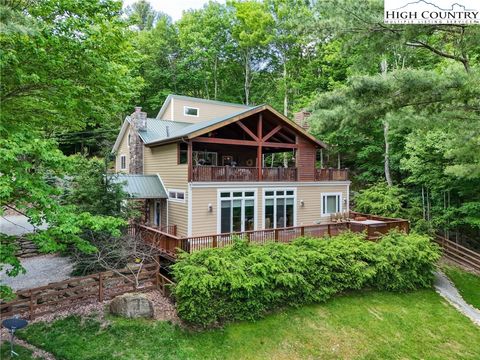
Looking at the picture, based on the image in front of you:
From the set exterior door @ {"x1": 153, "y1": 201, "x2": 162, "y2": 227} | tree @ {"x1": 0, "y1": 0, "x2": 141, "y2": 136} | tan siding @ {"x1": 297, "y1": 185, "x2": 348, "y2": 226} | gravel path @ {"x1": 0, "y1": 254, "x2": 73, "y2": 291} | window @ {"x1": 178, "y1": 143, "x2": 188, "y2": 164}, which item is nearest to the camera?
tree @ {"x1": 0, "y1": 0, "x2": 141, "y2": 136}

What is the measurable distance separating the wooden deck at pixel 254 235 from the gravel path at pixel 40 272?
2.92m

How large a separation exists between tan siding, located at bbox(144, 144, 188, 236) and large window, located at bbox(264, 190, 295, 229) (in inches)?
149

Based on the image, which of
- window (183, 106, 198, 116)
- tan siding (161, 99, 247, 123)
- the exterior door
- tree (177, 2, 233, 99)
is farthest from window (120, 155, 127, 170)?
tree (177, 2, 233, 99)

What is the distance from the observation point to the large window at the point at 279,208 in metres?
14.6

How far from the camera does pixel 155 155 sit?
1570 cm

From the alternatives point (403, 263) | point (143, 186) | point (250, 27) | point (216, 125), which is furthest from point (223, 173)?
point (250, 27)

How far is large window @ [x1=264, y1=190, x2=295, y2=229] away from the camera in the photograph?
14.6 meters

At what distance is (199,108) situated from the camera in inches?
814

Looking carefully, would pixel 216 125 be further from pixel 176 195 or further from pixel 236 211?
pixel 236 211

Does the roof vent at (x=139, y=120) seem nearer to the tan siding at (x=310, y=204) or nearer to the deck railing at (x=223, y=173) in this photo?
the deck railing at (x=223, y=173)

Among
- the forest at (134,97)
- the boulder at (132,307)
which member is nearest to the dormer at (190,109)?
the forest at (134,97)

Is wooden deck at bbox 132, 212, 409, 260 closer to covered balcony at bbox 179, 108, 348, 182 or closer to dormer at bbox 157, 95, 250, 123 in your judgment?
covered balcony at bbox 179, 108, 348, 182

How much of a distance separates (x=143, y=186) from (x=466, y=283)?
14802mm

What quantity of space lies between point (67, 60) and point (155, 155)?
360 inches
